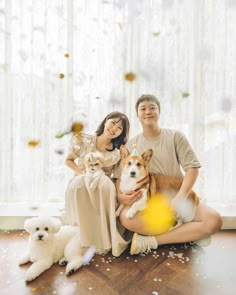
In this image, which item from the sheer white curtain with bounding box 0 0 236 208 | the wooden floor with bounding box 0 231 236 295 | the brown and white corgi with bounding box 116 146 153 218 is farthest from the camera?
the sheer white curtain with bounding box 0 0 236 208

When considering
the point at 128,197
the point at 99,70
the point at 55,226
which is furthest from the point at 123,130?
the point at 55,226

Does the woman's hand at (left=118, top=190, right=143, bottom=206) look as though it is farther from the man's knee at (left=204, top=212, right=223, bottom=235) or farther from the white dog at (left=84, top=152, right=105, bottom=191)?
the man's knee at (left=204, top=212, right=223, bottom=235)

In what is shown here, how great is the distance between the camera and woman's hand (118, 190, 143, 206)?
1.68 metres

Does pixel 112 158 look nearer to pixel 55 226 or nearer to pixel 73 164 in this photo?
pixel 73 164

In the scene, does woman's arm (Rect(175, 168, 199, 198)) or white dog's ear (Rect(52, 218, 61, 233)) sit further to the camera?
woman's arm (Rect(175, 168, 199, 198))

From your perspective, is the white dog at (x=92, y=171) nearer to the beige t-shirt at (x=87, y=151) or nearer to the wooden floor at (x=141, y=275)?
the beige t-shirt at (x=87, y=151)

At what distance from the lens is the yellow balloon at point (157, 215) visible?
169cm

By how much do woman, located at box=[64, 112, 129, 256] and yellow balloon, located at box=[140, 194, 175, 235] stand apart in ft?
0.58

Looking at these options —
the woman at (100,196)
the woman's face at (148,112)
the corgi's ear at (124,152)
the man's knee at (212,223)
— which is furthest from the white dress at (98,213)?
the man's knee at (212,223)

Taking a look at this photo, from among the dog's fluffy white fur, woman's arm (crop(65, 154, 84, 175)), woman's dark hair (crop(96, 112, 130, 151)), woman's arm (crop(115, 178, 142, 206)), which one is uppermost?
woman's dark hair (crop(96, 112, 130, 151))

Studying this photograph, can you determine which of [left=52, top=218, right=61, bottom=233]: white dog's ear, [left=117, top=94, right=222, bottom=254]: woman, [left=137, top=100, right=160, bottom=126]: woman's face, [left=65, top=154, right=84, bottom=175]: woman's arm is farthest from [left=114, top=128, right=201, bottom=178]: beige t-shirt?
[left=52, top=218, right=61, bottom=233]: white dog's ear

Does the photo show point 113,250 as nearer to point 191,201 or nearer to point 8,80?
point 191,201

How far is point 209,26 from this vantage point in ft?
6.57

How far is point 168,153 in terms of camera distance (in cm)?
175
